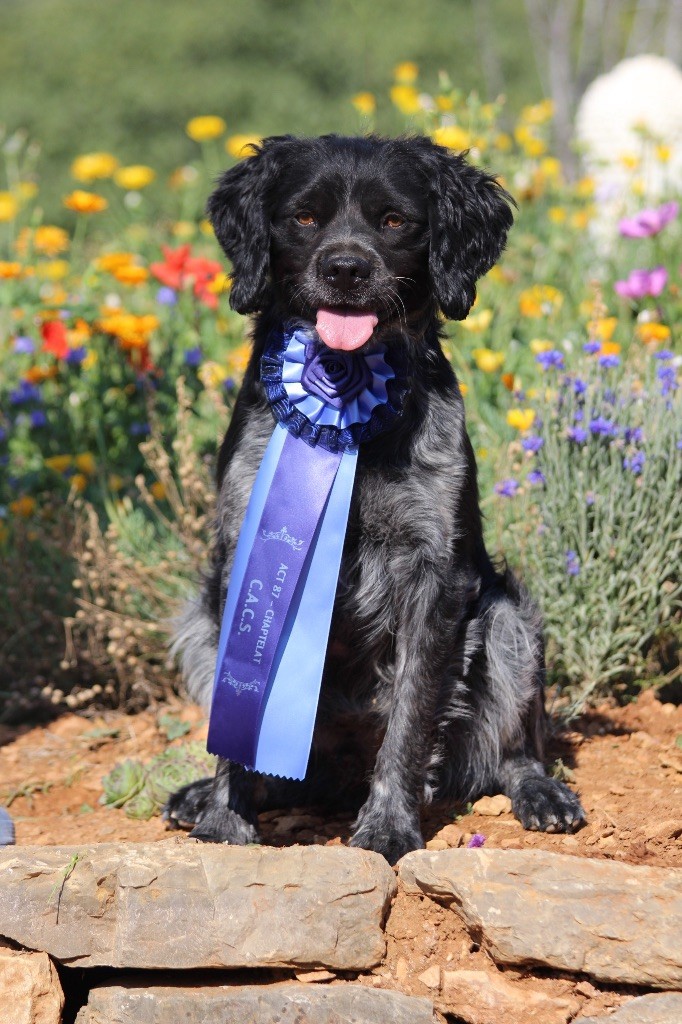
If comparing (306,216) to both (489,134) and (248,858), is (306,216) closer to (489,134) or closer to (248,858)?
(248,858)

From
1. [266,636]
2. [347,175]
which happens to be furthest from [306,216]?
[266,636]

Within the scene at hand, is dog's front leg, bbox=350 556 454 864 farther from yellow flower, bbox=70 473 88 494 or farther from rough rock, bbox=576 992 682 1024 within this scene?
yellow flower, bbox=70 473 88 494

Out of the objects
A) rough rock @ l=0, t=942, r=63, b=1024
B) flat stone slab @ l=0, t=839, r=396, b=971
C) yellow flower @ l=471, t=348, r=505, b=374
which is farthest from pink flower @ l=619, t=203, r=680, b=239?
rough rock @ l=0, t=942, r=63, b=1024

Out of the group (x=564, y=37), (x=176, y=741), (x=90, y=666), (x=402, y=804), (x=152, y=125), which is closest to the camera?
(x=402, y=804)

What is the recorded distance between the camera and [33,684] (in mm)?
4891

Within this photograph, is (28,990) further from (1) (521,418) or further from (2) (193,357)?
(2) (193,357)

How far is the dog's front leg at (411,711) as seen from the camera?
10.8ft

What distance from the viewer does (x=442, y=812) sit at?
3.69 meters

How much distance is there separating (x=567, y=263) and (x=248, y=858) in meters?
4.42

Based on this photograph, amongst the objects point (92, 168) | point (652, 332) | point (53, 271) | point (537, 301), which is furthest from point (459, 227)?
point (53, 271)

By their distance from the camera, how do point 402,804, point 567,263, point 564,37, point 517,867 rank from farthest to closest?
point 564,37 → point 567,263 → point 402,804 → point 517,867

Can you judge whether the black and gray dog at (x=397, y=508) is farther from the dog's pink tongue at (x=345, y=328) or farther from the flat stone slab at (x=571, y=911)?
the flat stone slab at (x=571, y=911)

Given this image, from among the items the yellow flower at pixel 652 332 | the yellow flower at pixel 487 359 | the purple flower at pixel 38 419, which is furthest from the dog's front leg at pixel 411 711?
the purple flower at pixel 38 419

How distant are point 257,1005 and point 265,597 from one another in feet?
3.45
